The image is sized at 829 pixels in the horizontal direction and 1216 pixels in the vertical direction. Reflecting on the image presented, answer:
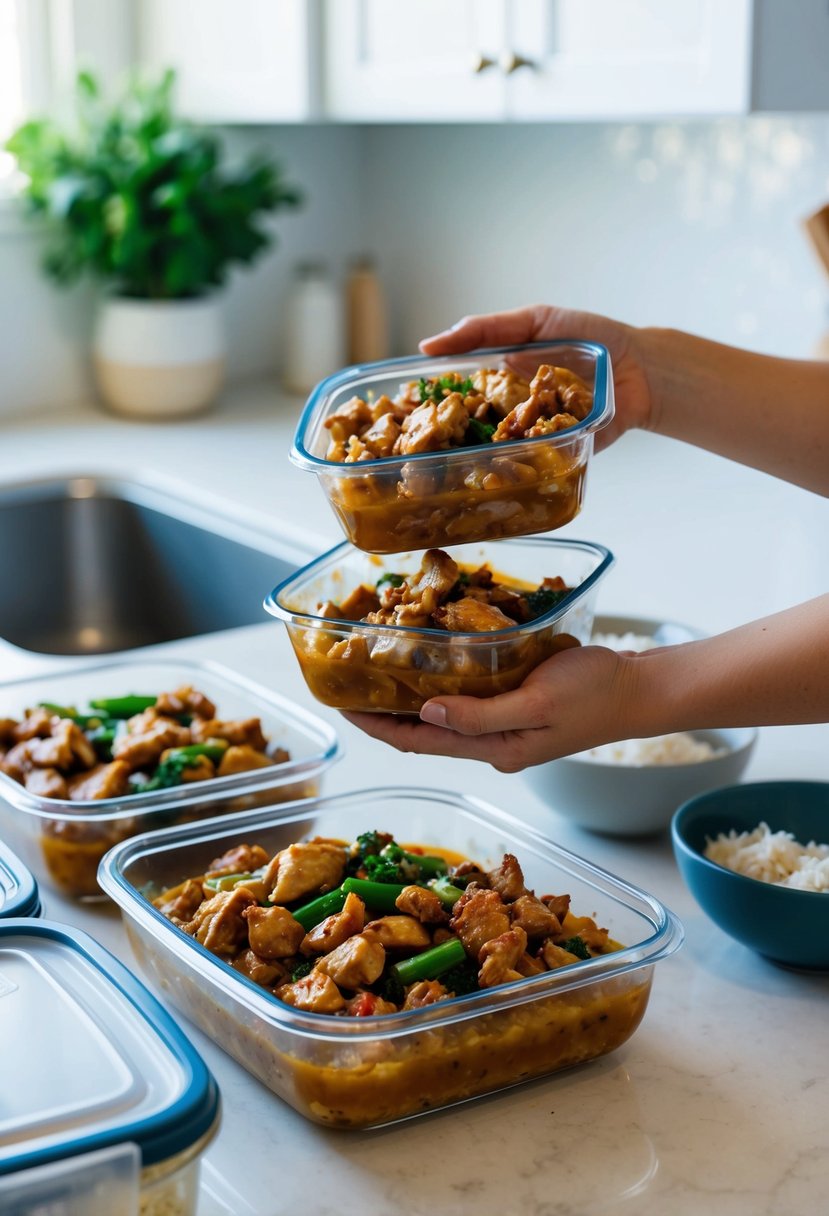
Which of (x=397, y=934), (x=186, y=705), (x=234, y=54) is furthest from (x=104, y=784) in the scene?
(x=234, y=54)

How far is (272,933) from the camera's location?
3.49ft

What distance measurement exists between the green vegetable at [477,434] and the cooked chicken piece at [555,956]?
364 millimetres

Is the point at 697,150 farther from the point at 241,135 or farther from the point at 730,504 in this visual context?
the point at 241,135

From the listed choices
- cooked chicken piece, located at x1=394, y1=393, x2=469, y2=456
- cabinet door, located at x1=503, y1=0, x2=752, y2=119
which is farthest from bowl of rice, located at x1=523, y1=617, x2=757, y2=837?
cabinet door, located at x1=503, y1=0, x2=752, y2=119

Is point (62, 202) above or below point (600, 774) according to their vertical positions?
above

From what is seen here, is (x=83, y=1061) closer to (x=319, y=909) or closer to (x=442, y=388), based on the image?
(x=319, y=909)

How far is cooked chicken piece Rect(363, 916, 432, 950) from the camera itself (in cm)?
106

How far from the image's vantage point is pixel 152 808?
1300mm

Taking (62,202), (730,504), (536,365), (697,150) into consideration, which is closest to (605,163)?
(697,150)

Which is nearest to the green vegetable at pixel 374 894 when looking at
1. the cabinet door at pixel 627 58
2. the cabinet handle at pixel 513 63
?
the cabinet door at pixel 627 58

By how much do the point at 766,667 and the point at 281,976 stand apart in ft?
1.36

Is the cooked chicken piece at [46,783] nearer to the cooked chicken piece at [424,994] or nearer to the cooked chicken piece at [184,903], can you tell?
the cooked chicken piece at [184,903]

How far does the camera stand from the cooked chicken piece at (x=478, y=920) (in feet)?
3.49

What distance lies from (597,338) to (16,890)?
2.38 ft
